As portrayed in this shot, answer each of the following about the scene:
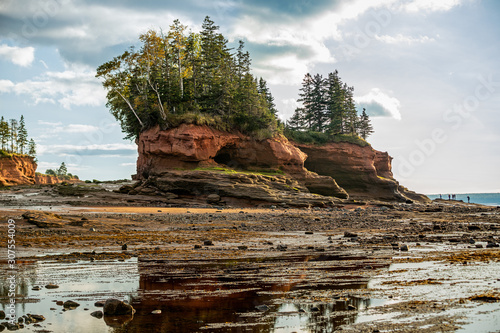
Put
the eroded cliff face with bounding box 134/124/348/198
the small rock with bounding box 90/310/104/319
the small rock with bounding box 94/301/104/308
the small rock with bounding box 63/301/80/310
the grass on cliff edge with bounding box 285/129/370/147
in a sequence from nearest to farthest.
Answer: the small rock with bounding box 90/310/104/319, the small rock with bounding box 63/301/80/310, the small rock with bounding box 94/301/104/308, the eroded cliff face with bounding box 134/124/348/198, the grass on cliff edge with bounding box 285/129/370/147

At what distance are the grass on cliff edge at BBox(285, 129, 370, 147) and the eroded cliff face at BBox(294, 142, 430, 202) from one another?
74cm

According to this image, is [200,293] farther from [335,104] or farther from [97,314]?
[335,104]

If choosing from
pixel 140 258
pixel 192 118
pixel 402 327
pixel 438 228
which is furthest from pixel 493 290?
pixel 192 118

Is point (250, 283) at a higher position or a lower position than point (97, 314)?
lower

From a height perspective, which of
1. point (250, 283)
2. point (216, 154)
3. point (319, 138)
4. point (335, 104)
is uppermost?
point (335, 104)

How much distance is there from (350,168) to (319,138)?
6.86 meters

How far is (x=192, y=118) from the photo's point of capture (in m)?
43.2

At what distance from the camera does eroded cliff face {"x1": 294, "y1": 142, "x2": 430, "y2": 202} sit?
63.1 metres

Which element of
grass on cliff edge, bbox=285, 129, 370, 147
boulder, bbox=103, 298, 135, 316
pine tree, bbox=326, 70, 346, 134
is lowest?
boulder, bbox=103, 298, 135, 316

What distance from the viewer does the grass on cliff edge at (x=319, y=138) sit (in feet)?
206

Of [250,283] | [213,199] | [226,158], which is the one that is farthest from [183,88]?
[250,283]

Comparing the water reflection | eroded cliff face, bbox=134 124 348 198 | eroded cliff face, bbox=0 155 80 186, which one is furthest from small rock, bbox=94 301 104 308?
eroded cliff face, bbox=0 155 80 186

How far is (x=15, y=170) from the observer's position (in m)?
80.8

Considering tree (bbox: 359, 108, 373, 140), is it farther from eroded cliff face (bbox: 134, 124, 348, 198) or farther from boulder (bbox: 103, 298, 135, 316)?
boulder (bbox: 103, 298, 135, 316)
